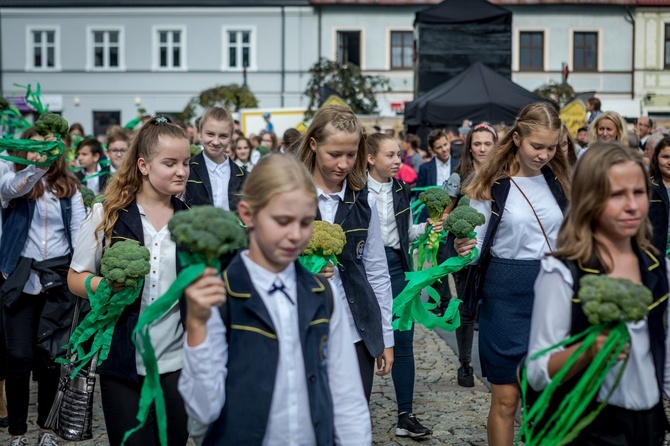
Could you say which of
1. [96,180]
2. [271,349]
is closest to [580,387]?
[271,349]

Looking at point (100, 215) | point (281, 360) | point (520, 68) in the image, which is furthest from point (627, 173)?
point (520, 68)

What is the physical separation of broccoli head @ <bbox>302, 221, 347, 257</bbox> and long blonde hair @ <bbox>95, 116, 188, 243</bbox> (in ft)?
2.81

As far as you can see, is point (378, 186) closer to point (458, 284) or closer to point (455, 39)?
point (458, 284)

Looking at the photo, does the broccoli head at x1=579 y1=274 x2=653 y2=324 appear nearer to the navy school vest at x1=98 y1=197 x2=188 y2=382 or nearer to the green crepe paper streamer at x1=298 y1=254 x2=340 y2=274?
the green crepe paper streamer at x1=298 y1=254 x2=340 y2=274

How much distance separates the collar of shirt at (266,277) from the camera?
3098mm

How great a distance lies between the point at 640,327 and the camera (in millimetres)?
3342

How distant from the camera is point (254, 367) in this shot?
3.01 m

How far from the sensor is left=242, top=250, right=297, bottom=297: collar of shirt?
310cm

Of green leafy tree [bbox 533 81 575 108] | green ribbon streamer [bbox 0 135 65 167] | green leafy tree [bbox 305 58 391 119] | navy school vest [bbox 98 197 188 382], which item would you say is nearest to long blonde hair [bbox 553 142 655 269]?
navy school vest [bbox 98 197 188 382]

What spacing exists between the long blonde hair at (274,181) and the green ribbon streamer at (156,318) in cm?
25

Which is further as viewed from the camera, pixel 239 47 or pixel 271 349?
pixel 239 47

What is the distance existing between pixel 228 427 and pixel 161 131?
1883 millimetres

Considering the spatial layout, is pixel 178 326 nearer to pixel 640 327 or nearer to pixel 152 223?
pixel 152 223

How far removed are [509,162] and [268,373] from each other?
257 cm
